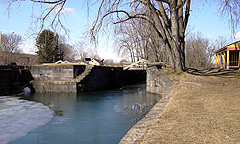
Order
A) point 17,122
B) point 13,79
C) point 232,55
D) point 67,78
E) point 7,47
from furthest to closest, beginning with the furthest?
point 7,47
point 232,55
point 67,78
point 13,79
point 17,122

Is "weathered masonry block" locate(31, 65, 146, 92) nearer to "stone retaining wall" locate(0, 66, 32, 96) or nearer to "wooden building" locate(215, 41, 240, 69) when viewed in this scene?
"stone retaining wall" locate(0, 66, 32, 96)

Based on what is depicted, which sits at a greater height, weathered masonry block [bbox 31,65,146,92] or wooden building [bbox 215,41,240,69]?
wooden building [bbox 215,41,240,69]

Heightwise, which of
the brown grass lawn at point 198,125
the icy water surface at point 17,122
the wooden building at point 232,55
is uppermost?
the wooden building at point 232,55

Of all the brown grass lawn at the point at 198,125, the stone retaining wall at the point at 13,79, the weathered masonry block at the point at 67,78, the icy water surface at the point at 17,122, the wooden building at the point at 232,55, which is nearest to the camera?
the brown grass lawn at the point at 198,125

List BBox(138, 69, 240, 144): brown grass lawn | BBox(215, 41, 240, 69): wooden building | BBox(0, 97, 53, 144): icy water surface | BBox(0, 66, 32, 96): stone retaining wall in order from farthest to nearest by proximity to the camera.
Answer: BBox(215, 41, 240, 69): wooden building → BBox(0, 66, 32, 96): stone retaining wall → BBox(0, 97, 53, 144): icy water surface → BBox(138, 69, 240, 144): brown grass lawn

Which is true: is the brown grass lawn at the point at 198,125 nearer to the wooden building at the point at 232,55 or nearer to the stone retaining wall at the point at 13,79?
the stone retaining wall at the point at 13,79

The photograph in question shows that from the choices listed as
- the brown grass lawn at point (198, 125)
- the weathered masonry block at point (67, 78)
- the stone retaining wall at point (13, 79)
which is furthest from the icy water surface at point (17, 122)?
the weathered masonry block at point (67, 78)

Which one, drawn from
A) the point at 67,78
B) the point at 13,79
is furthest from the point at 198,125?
the point at 13,79

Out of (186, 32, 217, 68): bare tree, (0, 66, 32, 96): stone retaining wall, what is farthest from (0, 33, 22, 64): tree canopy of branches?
(186, 32, 217, 68): bare tree

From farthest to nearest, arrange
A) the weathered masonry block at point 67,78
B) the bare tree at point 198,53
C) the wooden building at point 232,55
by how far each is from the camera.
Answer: the bare tree at point 198,53, the wooden building at point 232,55, the weathered masonry block at point 67,78

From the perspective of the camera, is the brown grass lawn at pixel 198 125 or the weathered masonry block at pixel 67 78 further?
the weathered masonry block at pixel 67 78

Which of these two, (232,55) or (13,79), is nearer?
(13,79)

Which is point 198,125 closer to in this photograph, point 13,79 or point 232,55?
point 13,79

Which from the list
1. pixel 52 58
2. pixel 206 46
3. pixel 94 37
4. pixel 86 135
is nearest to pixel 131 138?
pixel 86 135
